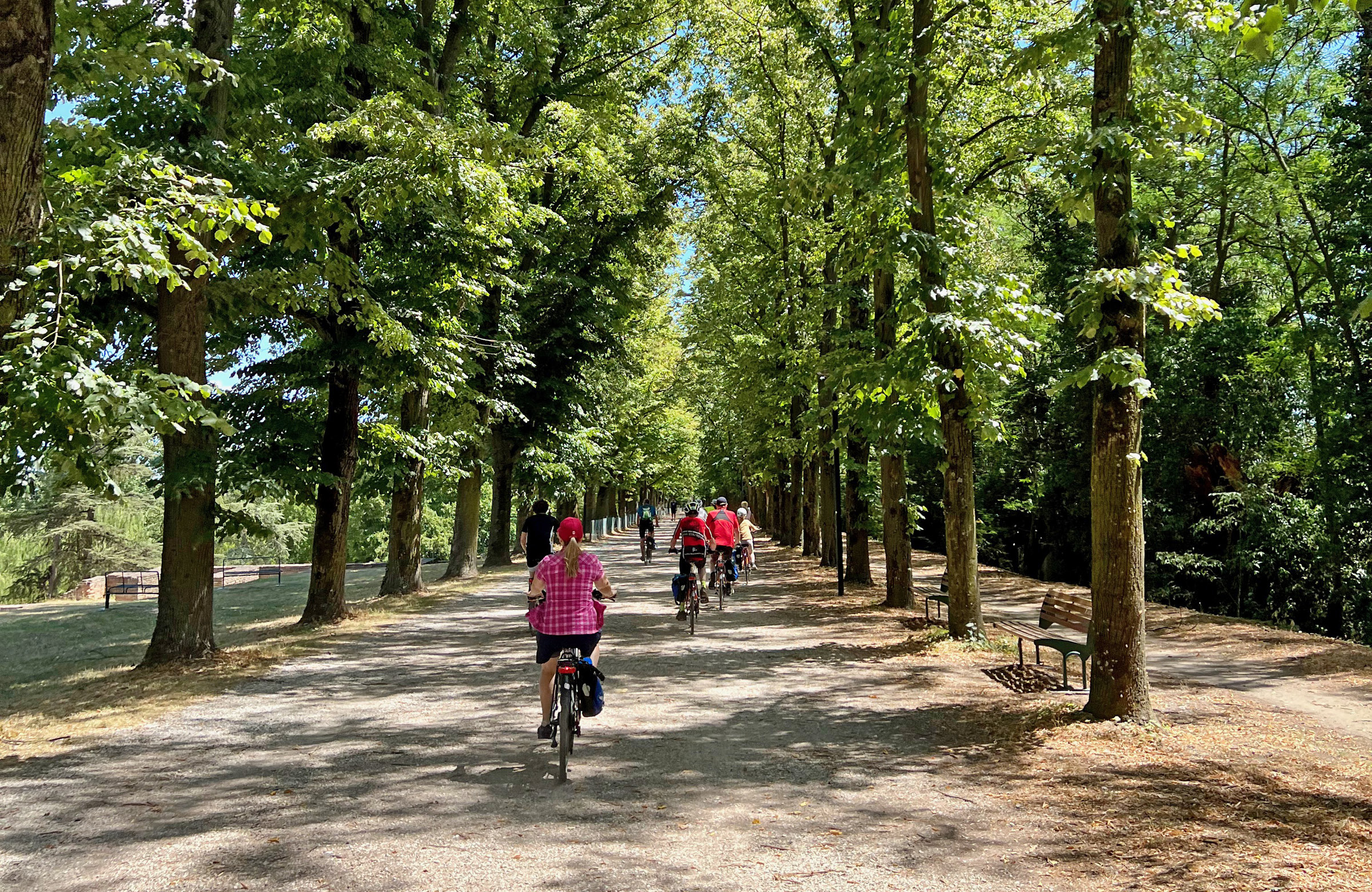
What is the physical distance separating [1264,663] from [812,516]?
62.3 feet

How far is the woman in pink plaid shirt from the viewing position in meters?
6.89

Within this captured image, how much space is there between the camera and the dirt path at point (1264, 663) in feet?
32.1

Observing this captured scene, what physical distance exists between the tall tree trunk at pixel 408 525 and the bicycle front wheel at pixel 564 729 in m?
13.0

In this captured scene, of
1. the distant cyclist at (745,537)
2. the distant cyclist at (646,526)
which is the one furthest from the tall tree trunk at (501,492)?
the distant cyclist at (745,537)

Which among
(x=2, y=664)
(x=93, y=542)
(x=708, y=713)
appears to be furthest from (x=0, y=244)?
(x=93, y=542)

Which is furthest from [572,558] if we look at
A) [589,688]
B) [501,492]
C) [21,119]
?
[501,492]

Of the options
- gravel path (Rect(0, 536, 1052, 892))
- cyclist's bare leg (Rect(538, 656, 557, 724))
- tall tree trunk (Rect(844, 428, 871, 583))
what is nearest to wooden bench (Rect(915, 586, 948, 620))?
tall tree trunk (Rect(844, 428, 871, 583))

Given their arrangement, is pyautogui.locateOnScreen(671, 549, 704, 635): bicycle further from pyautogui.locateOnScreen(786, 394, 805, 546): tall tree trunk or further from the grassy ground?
pyautogui.locateOnScreen(786, 394, 805, 546): tall tree trunk

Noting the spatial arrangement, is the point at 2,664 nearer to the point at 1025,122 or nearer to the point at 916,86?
the point at 916,86

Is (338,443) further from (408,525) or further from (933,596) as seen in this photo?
(933,596)

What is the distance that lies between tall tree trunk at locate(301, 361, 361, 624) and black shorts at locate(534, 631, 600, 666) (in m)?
8.87

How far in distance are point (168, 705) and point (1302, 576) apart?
2101cm

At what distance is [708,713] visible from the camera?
8750 millimetres

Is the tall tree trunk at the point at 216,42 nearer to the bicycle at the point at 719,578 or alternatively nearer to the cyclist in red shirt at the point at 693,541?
the cyclist in red shirt at the point at 693,541
